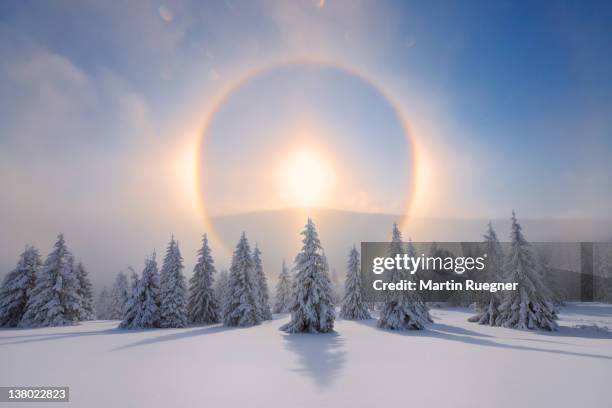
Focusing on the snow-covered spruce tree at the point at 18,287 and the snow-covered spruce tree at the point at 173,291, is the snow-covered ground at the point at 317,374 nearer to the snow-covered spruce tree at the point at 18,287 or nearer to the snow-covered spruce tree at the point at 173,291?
the snow-covered spruce tree at the point at 173,291

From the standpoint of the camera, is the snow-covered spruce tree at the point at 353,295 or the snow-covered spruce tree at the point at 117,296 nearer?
the snow-covered spruce tree at the point at 353,295

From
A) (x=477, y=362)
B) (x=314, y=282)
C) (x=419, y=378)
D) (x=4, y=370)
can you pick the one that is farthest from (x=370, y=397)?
(x=314, y=282)

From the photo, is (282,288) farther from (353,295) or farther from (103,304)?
(103,304)

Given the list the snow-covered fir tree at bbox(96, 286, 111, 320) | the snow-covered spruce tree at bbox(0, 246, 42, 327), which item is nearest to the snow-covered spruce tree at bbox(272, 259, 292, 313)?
the snow-covered spruce tree at bbox(0, 246, 42, 327)

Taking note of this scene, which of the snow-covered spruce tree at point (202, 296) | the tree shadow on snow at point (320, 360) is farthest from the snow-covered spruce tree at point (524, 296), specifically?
the snow-covered spruce tree at point (202, 296)

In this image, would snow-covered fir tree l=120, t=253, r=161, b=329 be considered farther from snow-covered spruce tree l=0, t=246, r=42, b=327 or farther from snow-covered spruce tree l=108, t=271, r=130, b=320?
snow-covered spruce tree l=108, t=271, r=130, b=320
